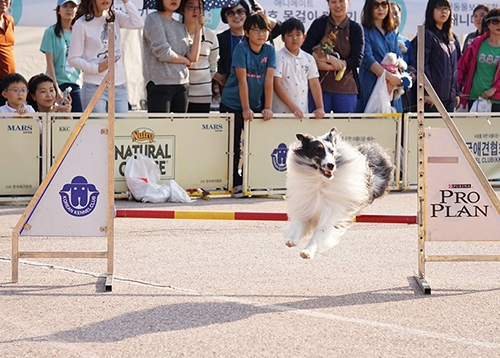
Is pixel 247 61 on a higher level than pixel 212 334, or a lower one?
higher

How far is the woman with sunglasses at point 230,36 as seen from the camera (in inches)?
415

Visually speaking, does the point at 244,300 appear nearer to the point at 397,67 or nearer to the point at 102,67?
the point at 102,67

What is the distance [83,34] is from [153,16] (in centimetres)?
95

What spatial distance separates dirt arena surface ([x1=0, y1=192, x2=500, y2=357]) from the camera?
4449 millimetres

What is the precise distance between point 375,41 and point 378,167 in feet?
12.3

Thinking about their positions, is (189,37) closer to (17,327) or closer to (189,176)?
(189,176)

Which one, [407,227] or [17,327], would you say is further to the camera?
[407,227]

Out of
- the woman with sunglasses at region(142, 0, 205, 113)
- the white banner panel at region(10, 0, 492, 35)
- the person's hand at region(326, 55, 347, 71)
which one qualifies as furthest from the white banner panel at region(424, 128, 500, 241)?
the white banner panel at region(10, 0, 492, 35)

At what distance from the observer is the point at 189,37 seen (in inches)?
392

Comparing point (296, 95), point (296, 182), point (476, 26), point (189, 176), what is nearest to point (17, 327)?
point (296, 182)

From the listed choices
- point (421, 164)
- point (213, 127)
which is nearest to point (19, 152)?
point (213, 127)

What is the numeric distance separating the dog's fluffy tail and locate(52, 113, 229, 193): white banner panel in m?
2.91

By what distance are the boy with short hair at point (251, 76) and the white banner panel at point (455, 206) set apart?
163 inches

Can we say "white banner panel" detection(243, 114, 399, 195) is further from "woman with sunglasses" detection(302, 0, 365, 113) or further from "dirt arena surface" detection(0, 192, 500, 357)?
"dirt arena surface" detection(0, 192, 500, 357)
